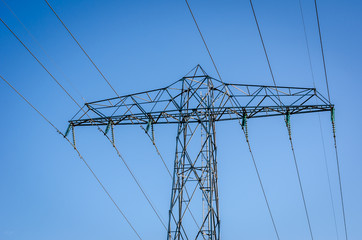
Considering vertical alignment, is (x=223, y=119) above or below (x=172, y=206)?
above

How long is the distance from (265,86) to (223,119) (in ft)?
7.50

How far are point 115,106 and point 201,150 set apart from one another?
173 inches

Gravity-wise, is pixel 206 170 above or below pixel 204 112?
below

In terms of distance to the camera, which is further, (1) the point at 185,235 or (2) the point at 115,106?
(2) the point at 115,106

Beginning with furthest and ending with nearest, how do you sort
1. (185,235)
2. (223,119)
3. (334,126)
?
(223,119), (334,126), (185,235)

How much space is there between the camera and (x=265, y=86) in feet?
52.0

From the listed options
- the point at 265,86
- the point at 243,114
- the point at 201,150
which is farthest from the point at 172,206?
the point at 265,86

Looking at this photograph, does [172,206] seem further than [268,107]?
No

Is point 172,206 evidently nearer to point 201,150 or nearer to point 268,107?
point 201,150

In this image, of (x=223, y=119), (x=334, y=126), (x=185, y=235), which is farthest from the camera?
(x=223, y=119)

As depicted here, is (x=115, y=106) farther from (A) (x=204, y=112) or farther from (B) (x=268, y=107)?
(B) (x=268, y=107)

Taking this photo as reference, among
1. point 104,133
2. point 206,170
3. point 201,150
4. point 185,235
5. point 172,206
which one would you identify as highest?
point 104,133

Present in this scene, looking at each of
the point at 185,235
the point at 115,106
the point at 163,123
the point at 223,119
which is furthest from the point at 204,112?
the point at 185,235

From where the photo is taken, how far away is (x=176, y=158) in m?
15.0
